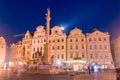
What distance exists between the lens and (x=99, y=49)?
2279 inches

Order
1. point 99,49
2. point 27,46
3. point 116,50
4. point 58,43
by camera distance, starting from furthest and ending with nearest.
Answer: point 27,46
point 116,50
point 58,43
point 99,49

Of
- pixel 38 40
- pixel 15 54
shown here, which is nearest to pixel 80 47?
pixel 38 40

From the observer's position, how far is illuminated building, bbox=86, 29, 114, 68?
185 feet

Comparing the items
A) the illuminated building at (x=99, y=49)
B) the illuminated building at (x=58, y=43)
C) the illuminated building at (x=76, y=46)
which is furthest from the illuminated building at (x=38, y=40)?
the illuminated building at (x=99, y=49)

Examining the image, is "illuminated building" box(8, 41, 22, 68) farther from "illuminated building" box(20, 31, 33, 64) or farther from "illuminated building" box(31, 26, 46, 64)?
"illuminated building" box(31, 26, 46, 64)

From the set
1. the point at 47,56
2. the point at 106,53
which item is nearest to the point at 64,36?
the point at 106,53

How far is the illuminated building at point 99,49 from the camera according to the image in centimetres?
5634

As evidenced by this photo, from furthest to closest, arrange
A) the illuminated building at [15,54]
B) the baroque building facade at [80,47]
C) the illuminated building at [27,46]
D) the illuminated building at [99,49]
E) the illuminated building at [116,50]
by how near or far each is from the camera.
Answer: the illuminated building at [15,54], the illuminated building at [27,46], the illuminated building at [116,50], the baroque building facade at [80,47], the illuminated building at [99,49]

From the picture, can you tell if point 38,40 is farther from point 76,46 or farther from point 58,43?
point 76,46

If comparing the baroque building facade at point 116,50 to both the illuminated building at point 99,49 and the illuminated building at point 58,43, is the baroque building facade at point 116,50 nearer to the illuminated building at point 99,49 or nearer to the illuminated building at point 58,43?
the illuminated building at point 99,49

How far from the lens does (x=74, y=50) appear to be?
58.2 m

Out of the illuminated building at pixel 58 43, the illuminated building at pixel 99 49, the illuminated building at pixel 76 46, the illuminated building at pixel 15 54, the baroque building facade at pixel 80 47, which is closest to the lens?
the illuminated building at pixel 99 49

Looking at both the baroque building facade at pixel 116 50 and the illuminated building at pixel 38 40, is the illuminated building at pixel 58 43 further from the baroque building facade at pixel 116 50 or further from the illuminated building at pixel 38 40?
the baroque building facade at pixel 116 50

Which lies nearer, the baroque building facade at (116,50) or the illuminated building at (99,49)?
the illuminated building at (99,49)
